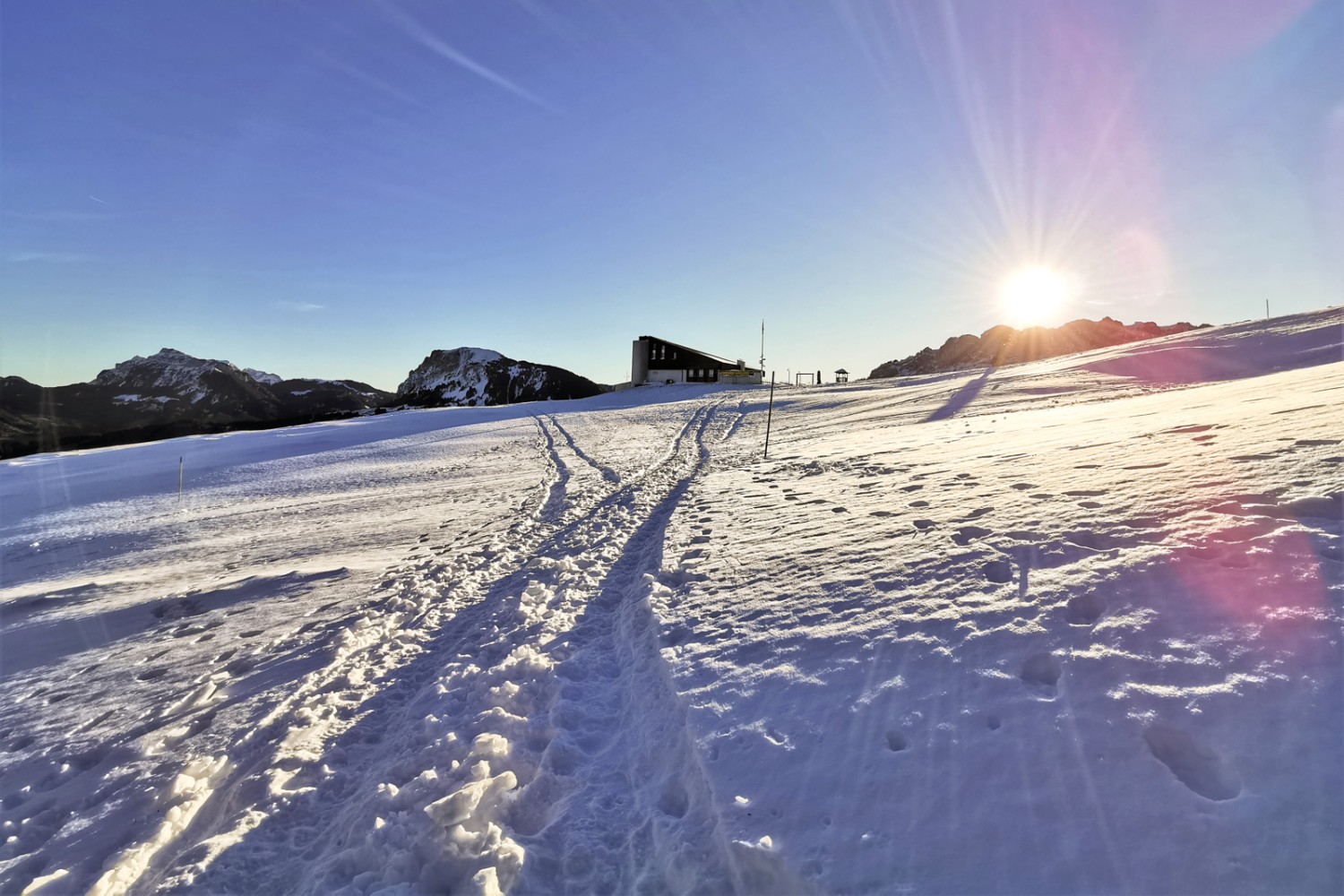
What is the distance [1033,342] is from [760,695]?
7465 centimetres

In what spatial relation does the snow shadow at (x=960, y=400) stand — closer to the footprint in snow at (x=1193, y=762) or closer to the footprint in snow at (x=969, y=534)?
the footprint in snow at (x=969, y=534)

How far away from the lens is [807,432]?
21.4 m

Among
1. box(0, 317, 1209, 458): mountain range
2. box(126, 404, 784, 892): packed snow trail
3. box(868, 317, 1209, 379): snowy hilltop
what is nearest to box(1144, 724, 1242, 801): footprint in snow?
box(126, 404, 784, 892): packed snow trail

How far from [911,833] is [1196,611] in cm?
244

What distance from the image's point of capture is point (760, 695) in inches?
163

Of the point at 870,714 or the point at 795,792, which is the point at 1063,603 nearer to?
the point at 870,714

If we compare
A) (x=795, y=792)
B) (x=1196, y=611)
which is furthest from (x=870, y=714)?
(x=1196, y=611)

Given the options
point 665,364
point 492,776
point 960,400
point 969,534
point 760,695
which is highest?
point 665,364

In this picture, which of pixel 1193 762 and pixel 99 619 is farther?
pixel 99 619

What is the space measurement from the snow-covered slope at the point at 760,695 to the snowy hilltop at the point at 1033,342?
54635 millimetres

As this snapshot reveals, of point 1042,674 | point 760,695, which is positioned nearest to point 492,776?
point 760,695

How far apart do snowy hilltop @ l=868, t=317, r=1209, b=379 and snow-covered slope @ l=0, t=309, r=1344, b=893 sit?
54635 mm

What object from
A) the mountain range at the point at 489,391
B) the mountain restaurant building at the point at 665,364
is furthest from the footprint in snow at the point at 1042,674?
the mountain restaurant building at the point at 665,364

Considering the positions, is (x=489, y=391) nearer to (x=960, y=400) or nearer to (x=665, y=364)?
(x=665, y=364)
